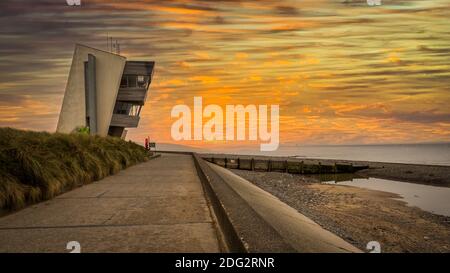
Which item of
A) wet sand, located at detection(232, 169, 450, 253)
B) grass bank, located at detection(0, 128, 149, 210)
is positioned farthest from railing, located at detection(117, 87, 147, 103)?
grass bank, located at detection(0, 128, 149, 210)

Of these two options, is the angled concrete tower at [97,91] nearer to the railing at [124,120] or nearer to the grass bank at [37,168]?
the railing at [124,120]

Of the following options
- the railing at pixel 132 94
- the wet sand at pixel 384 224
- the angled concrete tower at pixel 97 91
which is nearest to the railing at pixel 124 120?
the angled concrete tower at pixel 97 91

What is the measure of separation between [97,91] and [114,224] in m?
43.8

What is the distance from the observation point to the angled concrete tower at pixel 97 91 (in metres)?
47.1

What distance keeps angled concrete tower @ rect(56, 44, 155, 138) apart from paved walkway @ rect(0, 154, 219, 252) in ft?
128

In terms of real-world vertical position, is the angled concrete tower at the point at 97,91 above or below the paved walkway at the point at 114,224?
above

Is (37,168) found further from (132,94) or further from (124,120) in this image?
(132,94)

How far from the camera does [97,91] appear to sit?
47.6m

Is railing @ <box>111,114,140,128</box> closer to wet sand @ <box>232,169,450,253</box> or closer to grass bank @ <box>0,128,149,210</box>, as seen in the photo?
wet sand @ <box>232,169,450,253</box>

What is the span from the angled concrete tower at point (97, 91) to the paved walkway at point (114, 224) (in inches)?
1540
